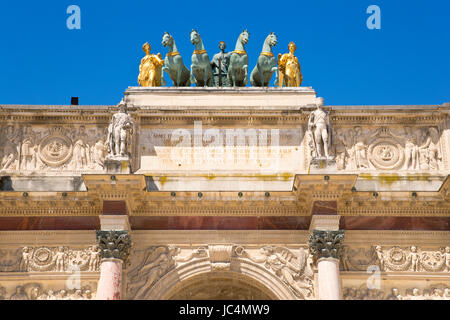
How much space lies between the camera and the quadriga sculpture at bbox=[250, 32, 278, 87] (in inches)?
969

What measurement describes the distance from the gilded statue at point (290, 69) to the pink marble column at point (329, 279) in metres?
6.13

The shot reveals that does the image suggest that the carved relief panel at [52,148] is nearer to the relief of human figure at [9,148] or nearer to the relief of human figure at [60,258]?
the relief of human figure at [9,148]

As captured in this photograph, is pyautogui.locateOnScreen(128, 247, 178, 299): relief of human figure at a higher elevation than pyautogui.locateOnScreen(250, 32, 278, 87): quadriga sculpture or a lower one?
lower

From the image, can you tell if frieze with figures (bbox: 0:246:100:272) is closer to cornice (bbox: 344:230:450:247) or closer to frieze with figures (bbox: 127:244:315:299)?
frieze with figures (bbox: 127:244:315:299)

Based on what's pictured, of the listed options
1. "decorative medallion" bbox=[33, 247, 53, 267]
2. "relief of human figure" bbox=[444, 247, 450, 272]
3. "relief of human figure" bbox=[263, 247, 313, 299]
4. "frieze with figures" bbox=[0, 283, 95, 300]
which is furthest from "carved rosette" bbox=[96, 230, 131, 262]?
"relief of human figure" bbox=[444, 247, 450, 272]

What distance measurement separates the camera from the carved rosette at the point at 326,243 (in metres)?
20.6

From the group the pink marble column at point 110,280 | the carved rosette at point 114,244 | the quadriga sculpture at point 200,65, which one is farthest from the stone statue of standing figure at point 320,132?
the pink marble column at point 110,280

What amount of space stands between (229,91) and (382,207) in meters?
5.39

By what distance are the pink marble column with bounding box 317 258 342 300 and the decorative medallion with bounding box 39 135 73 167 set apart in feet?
24.4
